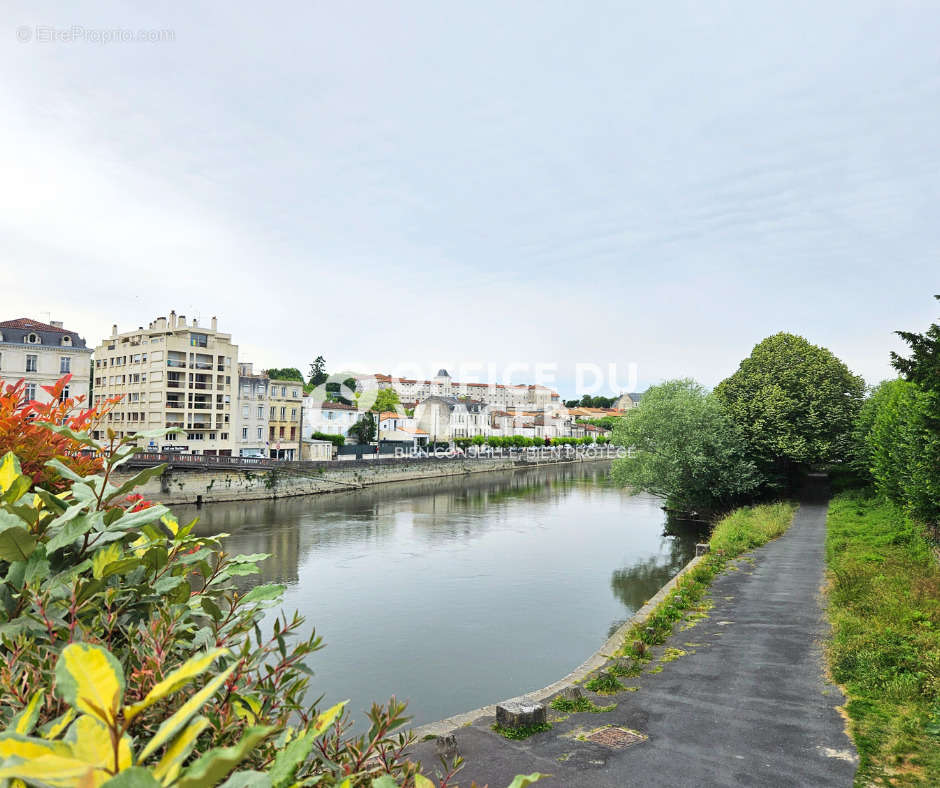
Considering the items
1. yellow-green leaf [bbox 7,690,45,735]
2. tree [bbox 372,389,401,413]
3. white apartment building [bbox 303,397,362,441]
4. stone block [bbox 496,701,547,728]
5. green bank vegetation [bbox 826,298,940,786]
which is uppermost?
tree [bbox 372,389,401,413]

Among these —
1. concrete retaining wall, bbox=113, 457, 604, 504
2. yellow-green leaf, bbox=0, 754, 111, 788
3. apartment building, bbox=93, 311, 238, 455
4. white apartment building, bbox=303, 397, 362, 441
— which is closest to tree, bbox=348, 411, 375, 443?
white apartment building, bbox=303, 397, 362, 441

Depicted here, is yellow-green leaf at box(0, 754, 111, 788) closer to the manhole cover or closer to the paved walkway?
the paved walkway

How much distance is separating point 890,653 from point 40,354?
6249cm

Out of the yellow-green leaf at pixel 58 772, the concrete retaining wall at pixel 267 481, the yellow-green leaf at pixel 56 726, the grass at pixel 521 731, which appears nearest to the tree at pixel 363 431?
the concrete retaining wall at pixel 267 481

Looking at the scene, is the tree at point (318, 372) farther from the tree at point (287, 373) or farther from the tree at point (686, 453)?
the tree at point (686, 453)

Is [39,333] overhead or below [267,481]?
overhead

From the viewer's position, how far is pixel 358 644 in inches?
760

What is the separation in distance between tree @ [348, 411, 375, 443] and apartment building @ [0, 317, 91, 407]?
3765 centimetres

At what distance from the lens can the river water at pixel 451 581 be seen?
1708 centimetres

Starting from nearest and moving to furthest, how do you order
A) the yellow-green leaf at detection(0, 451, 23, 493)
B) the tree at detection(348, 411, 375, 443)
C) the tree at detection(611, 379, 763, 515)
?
the yellow-green leaf at detection(0, 451, 23, 493) → the tree at detection(611, 379, 763, 515) → the tree at detection(348, 411, 375, 443)

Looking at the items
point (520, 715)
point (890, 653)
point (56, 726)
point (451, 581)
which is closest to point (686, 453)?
point (451, 581)

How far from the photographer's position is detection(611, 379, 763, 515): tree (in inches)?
1553

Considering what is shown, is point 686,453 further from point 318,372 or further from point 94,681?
point 318,372

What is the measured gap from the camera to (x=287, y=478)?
182 feet
